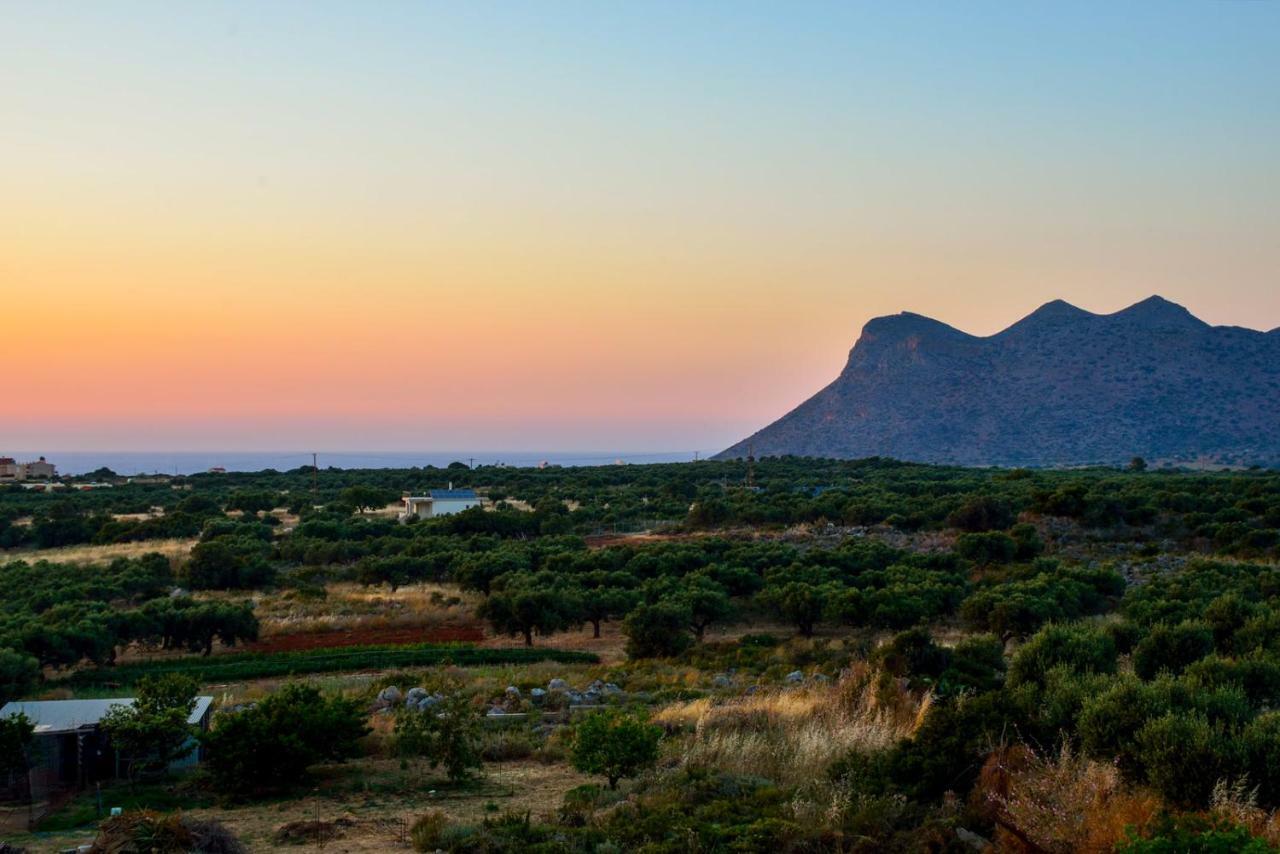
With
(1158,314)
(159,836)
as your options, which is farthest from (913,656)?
(1158,314)

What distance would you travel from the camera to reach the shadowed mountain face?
439 ft

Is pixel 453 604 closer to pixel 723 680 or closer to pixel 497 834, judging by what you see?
pixel 723 680

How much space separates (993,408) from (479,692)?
14426cm

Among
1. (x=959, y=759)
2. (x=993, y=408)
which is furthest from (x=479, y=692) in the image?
(x=993, y=408)

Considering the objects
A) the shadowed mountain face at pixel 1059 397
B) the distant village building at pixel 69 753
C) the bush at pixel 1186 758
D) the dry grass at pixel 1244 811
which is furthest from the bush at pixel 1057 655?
the shadowed mountain face at pixel 1059 397

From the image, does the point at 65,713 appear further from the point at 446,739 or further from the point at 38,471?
the point at 38,471

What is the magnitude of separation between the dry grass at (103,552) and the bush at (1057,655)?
116ft

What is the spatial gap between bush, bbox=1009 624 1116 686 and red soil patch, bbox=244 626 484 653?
16.3 metres

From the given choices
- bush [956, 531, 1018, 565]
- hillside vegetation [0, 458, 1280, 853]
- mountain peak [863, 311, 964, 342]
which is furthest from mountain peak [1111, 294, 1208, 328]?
bush [956, 531, 1018, 565]

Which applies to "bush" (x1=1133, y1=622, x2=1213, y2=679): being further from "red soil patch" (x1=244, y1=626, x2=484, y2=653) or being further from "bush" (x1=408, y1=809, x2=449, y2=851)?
"red soil patch" (x1=244, y1=626, x2=484, y2=653)

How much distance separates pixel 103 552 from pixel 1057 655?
4284 centimetres

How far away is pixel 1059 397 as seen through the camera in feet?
482

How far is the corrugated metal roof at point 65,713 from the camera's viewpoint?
13.0m

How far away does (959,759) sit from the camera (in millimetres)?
10133
